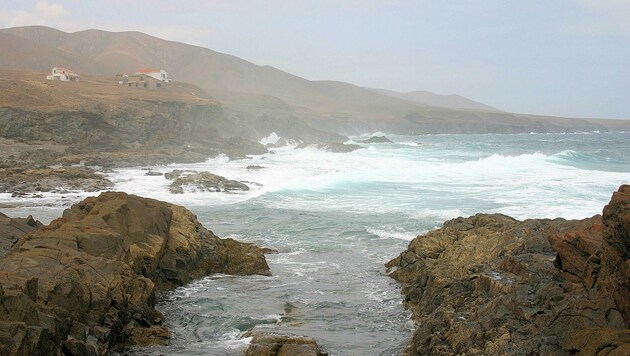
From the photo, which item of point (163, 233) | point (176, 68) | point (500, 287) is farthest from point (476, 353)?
point (176, 68)

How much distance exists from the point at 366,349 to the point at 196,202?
19672 millimetres

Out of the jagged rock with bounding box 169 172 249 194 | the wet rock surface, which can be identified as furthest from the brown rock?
the wet rock surface

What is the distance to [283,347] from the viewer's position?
959 centimetres

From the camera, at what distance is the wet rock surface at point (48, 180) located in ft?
97.7

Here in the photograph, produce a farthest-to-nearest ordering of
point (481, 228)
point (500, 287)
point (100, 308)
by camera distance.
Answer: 1. point (481, 228)
2. point (100, 308)
3. point (500, 287)

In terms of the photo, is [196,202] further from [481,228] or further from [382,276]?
[481,228]

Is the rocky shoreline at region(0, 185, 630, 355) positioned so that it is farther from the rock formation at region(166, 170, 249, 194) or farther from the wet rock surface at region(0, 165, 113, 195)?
the rock formation at region(166, 170, 249, 194)

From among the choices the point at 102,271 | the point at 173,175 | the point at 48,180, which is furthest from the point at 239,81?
the point at 102,271

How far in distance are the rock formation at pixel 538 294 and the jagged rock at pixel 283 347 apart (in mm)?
1766

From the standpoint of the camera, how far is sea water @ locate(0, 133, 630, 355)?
41.1 ft

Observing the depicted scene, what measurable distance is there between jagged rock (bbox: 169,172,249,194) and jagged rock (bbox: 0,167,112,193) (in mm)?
3647

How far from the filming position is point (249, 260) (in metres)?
17.4

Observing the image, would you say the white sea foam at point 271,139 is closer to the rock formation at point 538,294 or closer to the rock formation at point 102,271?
the rock formation at point 102,271

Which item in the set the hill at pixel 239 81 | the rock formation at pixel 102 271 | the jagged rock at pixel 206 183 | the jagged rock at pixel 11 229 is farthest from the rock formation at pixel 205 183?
the hill at pixel 239 81
